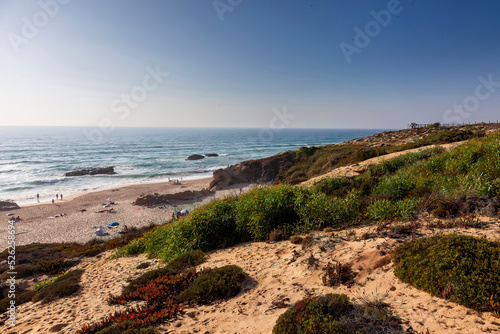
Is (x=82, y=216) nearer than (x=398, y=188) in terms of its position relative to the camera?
No

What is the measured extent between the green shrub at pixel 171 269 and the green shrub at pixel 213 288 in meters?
1.51

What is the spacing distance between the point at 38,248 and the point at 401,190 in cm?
2175

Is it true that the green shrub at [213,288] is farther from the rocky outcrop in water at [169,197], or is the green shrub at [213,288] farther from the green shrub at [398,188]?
the rocky outcrop in water at [169,197]

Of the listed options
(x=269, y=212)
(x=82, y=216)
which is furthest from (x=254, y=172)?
(x=269, y=212)

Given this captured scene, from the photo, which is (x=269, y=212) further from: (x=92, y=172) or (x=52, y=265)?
(x=92, y=172)

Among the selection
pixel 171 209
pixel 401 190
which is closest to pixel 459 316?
pixel 401 190

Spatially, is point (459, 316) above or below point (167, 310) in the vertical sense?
above

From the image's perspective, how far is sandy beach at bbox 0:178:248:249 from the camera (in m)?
23.5

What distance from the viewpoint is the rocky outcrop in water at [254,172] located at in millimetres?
39375

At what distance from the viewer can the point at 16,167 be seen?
57594mm

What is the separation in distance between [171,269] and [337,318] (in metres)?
5.11

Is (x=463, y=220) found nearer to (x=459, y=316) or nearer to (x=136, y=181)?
(x=459, y=316)

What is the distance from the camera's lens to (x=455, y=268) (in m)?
3.80

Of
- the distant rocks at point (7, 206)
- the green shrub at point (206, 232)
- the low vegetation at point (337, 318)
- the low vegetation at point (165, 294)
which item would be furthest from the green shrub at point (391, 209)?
the distant rocks at point (7, 206)
